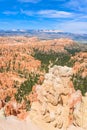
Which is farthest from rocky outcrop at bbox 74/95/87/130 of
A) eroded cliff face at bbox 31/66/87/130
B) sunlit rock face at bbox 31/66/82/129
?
sunlit rock face at bbox 31/66/82/129

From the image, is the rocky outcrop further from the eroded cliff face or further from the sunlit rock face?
the sunlit rock face

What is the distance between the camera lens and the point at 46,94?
164 ft

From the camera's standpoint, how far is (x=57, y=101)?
1822 inches

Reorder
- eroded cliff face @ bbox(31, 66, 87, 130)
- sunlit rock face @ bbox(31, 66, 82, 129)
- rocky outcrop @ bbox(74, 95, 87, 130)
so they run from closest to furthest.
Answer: rocky outcrop @ bbox(74, 95, 87, 130) → eroded cliff face @ bbox(31, 66, 87, 130) → sunlit rock face @ bbox(31, 66, 82, 129)

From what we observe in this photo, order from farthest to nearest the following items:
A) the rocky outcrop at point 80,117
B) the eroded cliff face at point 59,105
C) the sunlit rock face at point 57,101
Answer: the sunlit rock face at point 57,101
the eroded cliff face at point 59,105
the rocky outcrop at point 80,117

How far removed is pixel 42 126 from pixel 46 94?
361 inches

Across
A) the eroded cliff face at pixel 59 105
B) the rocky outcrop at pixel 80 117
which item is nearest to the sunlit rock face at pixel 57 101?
the eroded cliff face at pixel 59 105

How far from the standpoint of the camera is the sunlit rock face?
140 ft

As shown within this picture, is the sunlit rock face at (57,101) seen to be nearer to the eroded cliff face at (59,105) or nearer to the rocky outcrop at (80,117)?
the eroded cliff face at (59,105)

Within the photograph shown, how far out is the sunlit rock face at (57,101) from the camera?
42781mm

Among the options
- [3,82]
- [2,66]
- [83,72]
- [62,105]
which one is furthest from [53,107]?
[2,66]

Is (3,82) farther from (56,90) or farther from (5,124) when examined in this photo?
(5,124)

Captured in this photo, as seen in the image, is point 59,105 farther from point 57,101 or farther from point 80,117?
point 80,117

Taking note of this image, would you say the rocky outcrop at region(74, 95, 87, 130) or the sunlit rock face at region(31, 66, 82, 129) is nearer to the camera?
the rocky outcrop at region(74, 95, 87, 130)
